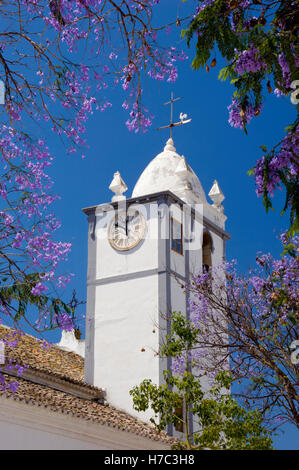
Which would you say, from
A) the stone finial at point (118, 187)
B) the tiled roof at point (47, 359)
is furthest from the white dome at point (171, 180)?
the tiled roof at point (47, 359)

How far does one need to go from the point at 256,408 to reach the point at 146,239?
9302 millimetres

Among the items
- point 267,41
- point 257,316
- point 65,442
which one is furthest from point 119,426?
point 267,41

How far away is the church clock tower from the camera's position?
1978cm

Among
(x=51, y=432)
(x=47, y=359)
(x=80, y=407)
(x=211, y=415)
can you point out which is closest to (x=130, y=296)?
(x=47, y=359)

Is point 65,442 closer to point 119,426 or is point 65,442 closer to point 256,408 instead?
point 119,426

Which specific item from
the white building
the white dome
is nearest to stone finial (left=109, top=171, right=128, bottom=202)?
the white building

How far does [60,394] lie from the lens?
17719mm

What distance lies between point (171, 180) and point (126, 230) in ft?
7.70

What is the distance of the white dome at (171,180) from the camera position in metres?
22.3

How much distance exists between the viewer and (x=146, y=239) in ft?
69.2

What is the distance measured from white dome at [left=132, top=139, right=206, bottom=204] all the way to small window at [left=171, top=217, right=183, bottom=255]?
1.10m

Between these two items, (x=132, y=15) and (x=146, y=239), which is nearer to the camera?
(x=132, y=15)

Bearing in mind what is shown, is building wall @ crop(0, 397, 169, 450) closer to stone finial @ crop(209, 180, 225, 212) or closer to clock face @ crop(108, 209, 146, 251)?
clock face @ crop(108, 209, 146, 251)

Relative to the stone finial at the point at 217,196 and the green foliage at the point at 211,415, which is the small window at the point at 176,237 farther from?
the green foliage at the point at 211,415
